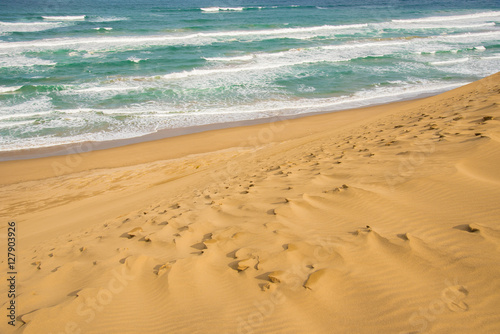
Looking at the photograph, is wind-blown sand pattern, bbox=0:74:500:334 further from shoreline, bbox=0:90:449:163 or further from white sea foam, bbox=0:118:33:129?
white sea foam, bbox=0:118:33:129

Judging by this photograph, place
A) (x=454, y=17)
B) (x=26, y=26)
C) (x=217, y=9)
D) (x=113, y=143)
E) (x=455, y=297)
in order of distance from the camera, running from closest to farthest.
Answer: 1. (x=455, y=297)
2. (x=113, y=143)
3. (x=26, y=26)
4. (x=454, y=17)
5. (x=217, y=9)

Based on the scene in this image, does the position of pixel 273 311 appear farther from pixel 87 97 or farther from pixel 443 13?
pixel 443 13

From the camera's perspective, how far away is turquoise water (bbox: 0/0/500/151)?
15.0 metres

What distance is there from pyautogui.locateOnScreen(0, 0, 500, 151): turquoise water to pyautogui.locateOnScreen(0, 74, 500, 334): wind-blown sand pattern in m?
8.32

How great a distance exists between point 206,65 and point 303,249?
20453mm

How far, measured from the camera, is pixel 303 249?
3.58 metres

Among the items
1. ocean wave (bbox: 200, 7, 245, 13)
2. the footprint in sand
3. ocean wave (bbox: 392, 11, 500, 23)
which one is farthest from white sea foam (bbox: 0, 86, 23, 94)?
ocean wave (bbox: 392, 11, 500, 23)

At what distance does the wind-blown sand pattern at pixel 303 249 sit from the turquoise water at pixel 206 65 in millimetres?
8318

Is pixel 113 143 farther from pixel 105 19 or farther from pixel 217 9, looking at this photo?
pixel 217 9

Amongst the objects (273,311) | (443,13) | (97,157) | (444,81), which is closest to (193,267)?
(273,311)

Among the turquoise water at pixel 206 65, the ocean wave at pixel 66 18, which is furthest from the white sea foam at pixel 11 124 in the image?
the ocean wave at pixel 66 18

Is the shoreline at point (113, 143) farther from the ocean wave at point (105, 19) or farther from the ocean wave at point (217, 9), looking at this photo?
the ocean wave at point (217, 9)

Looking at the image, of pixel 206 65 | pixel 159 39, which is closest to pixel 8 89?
pixel 206 65

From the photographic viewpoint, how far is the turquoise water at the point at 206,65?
14953 millimetres
